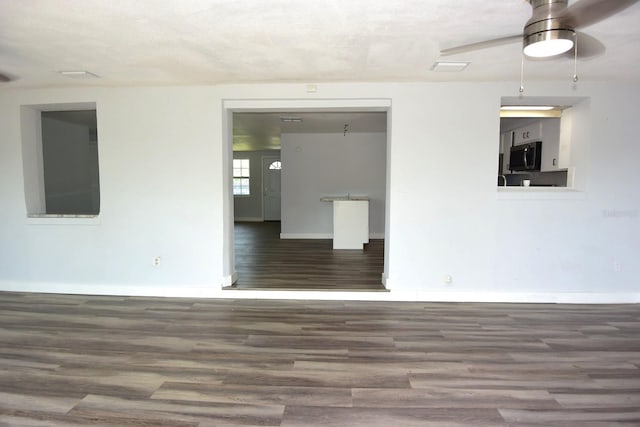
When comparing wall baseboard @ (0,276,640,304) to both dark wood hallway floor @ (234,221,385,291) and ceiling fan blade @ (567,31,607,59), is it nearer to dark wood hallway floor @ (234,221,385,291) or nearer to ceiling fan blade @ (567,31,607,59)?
dark wood hallway floor @ (234,221,385,291)

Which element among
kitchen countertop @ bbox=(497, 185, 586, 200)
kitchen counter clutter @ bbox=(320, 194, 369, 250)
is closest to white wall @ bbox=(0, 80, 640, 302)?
kitchen countertop @ bbox=(497, 185, 586, 200)

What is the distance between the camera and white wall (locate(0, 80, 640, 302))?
3.77m

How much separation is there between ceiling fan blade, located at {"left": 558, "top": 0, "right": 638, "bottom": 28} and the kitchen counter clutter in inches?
194

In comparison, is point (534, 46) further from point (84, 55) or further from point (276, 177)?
point (276, 177)

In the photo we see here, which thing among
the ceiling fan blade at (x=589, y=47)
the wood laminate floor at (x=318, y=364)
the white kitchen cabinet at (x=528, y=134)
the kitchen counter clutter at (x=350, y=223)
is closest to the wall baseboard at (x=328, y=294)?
the wood laminate floor at (x=318, y=364)

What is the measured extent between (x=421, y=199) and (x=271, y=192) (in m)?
8.36

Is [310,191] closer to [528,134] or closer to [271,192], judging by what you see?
[271,192]

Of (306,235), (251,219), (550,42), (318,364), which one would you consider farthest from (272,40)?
(251,219)

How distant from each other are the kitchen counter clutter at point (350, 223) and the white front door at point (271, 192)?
17.5 feet

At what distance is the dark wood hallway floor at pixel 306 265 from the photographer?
426 cm

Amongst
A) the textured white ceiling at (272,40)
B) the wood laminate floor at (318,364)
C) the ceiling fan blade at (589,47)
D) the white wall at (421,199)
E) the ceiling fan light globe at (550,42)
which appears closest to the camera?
the ceiling fan light globe at (550,42)

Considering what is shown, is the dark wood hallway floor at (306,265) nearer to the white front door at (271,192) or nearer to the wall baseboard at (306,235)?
the wall baseboard at (306,235)

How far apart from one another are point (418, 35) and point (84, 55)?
9.14ft

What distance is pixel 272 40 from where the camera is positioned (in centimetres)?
265
